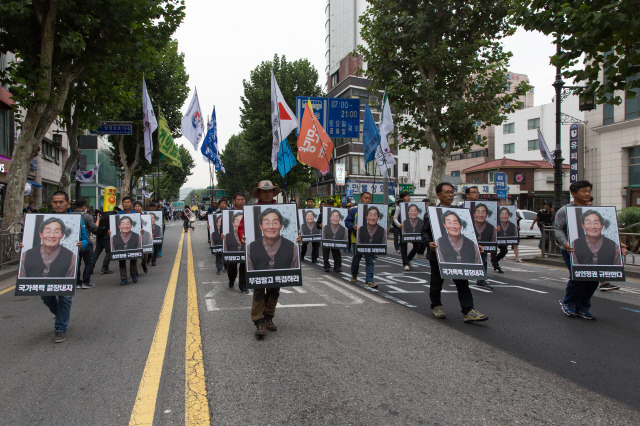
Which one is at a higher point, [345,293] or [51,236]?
[51,236]

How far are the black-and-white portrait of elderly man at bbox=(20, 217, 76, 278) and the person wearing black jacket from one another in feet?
14.8

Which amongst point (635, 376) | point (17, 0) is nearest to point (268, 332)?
point (635, 376)

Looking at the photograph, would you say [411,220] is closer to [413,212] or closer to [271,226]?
[413,212]

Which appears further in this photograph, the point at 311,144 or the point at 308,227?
the point at 311,144

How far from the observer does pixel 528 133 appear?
5097cm

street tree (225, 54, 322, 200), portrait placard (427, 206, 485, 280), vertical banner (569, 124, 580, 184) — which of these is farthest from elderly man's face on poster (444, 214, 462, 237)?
street tree (225, 54, 322, 200)

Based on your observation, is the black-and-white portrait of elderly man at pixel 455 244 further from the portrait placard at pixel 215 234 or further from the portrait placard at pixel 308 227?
the portrait placard at pixel 308 227

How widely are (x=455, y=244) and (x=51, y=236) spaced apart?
5.15 m

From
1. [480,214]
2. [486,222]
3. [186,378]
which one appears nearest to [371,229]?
[480,214]

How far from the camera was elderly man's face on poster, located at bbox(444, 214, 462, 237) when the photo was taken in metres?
5.96

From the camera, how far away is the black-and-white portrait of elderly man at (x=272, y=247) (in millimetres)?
5164

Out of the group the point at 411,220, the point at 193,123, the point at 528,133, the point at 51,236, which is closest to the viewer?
the point at 51,236

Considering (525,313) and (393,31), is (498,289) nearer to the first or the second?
(525,313)

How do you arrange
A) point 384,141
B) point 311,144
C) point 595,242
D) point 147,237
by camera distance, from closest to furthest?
point 595,242 → point 147,237 → point 311,144 → point 384,141
